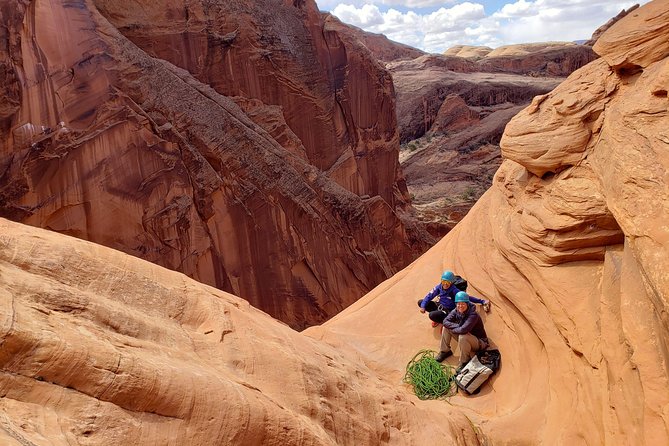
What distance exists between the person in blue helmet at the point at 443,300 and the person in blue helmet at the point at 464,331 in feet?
0.97

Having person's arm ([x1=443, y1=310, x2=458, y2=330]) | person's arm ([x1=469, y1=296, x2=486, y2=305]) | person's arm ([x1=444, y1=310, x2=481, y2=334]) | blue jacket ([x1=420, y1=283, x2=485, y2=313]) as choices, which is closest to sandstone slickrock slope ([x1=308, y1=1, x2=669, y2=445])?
person's arm ([x1=469, y1=296, x2=486, y2=305])

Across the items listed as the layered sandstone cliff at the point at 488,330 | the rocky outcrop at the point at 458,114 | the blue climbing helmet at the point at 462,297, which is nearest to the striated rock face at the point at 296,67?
the rocky outcrop at the point at 458,114

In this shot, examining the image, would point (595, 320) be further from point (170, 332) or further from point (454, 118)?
point (454, 118)

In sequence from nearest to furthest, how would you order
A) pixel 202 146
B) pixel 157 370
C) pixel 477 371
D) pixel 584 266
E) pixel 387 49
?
pixel 157 370 < pixel 584 266 < pixel 477 371 < pixel 202 146 < pixel 387 49

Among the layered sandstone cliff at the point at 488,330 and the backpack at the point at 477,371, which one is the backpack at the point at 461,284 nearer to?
the layered sandstone cliff at the point at 488,330

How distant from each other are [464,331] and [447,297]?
2.51 ft

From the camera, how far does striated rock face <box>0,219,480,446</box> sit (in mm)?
3223

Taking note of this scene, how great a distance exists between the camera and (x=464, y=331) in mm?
6234

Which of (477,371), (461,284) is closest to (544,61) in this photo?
(461,284)

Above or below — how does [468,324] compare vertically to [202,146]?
below

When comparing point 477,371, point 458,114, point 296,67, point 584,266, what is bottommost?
point 458,114

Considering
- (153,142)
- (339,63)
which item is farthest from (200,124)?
(339,63)

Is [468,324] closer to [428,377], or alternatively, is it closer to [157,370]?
[428,377]

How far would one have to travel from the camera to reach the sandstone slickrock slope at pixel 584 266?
4422 mm
